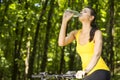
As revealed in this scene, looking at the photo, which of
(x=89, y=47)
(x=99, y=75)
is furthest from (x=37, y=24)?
(x=99, y=75)

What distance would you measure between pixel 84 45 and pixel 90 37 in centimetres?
13

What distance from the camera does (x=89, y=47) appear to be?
4.59 m

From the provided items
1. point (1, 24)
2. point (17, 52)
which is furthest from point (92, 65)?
point (17, 52)

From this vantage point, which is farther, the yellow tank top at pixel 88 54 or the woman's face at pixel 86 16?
the woman's face at pixel 86 16

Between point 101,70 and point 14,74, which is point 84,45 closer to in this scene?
point 101,70

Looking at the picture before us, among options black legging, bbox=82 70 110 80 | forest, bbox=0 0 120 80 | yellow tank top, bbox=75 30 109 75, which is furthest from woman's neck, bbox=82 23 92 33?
forest, bbox=0 0 120 80

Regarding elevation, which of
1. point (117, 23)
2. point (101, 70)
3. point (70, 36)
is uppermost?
point (70, 36)

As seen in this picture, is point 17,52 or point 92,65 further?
point 17,52

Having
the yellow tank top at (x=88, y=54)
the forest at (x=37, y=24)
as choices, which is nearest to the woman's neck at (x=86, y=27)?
the yellow tank top at (x=88, y=54)

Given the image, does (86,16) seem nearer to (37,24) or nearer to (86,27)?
(86,27)

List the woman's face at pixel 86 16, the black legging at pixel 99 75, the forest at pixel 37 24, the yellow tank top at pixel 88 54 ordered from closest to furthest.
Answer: the black legging at pixel 99 75 < the yellow tank top at pixel 88 54 < the woman's face at pixel 86 16 < the forest at pixel 37 24

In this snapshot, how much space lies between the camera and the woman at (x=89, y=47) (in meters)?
4.43

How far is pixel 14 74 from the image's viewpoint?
93.8ft

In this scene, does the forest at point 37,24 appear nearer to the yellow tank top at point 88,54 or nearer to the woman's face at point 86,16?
the woman's face at point 86,16
